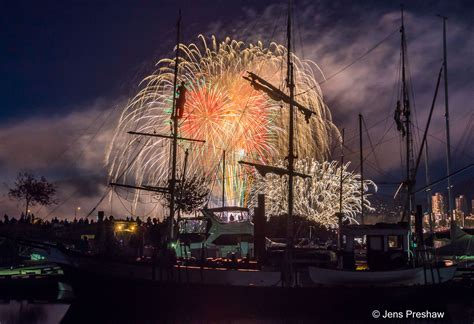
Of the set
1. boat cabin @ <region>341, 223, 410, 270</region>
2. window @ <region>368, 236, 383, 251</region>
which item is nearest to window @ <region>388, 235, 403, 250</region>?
boat cabin @ <region>341, 223, 410, 270</region>

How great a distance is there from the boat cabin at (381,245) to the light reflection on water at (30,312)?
18438mm

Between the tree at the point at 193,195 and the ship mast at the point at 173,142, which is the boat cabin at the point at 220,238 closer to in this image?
the ship mast at the point at 173,142

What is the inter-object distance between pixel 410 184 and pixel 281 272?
14995 millimetres

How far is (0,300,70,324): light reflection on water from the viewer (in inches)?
1197

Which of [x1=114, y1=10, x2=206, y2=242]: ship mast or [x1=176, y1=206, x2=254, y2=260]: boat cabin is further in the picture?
[x1=176, y1=206, x2=254, y2=260]: boat cabin

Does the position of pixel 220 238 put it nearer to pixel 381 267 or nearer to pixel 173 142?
pixel 173 142

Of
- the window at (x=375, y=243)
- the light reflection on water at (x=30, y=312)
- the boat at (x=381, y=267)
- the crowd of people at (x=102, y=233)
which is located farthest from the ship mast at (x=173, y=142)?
the window at (x=375, y=243)

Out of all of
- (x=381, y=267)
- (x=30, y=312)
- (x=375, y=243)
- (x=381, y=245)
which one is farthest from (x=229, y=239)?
(x=30, y=312)

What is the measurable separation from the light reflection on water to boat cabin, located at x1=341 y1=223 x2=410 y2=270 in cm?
1844

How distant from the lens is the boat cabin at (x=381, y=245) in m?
34.2

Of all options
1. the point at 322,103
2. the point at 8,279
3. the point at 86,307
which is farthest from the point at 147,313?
the point at 322,103

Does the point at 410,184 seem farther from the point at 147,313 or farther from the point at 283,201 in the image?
the point at 283,201

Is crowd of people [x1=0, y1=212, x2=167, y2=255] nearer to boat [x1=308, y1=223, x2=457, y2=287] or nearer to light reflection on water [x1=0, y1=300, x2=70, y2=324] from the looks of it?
light reflection on water [x1=0, y1=300, x2=70, y2=324]

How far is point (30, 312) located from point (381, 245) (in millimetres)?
22775
